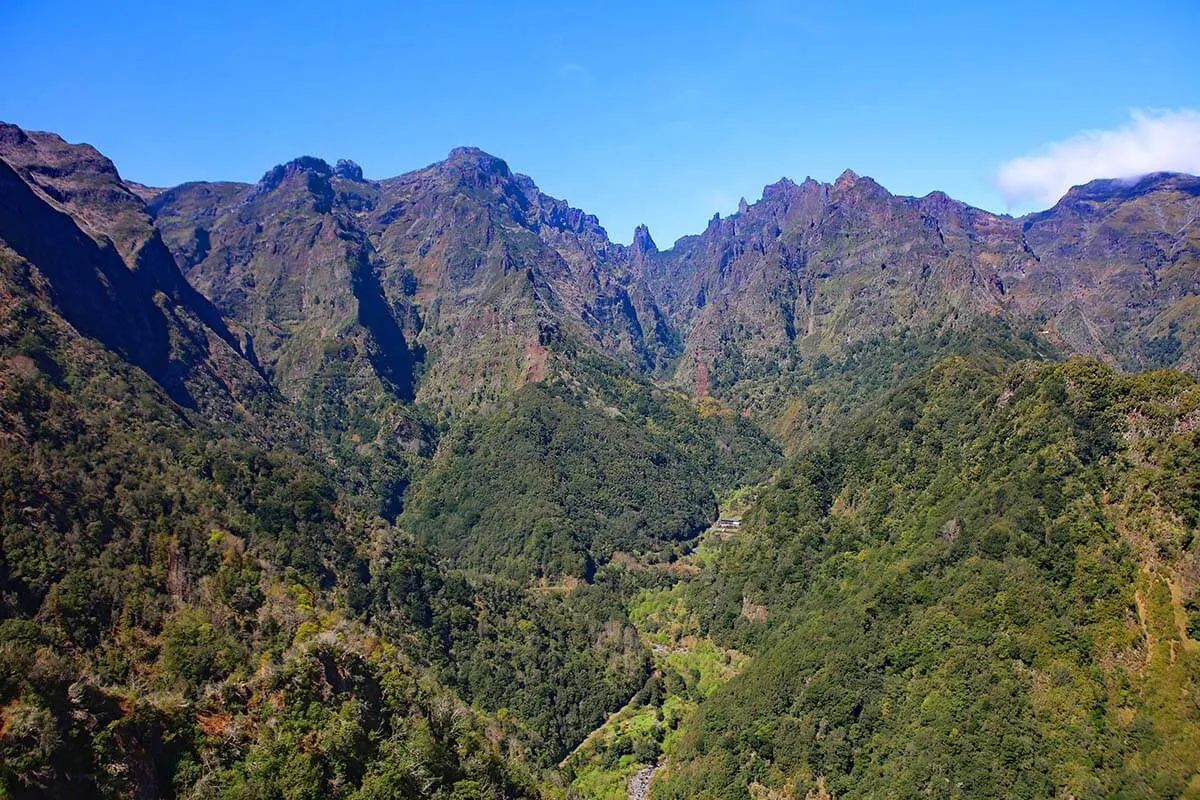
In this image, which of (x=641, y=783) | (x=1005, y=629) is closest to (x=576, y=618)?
(x=641, y=783)

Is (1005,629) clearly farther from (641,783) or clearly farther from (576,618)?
(576,618)

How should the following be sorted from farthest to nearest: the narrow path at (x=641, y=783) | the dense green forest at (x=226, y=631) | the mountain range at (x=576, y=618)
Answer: the narrow path at (x=641, y=783) → the mountain range at (x=576, y=618) → the dense green forest at (x=226, y=631)

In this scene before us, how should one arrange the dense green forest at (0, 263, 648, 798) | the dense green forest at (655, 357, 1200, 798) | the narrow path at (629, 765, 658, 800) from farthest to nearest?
the narrow path at (629, 765, 658, 800) → the dense green forest at (655, 357, 1200, 798) → the dense green forest at (0, 263, 648, 798)

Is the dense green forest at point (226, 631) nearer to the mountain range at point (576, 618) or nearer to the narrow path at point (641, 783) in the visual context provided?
the mountain range at point (576, 618)

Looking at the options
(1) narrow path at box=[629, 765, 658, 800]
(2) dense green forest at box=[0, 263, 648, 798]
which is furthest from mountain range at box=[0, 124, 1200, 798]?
(1) narrow path at box=[629, 765, 658, 800]

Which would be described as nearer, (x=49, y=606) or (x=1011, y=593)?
(x=49, y=606)

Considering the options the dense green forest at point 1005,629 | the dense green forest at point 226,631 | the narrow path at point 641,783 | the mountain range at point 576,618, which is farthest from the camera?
the narrow path at point 641,783

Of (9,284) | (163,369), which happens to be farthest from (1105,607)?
(163,369)

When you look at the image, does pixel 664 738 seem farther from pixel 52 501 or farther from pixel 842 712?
pixel 52 501

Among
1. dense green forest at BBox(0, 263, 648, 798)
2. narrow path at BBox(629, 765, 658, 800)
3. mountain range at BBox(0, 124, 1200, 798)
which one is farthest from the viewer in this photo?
narrow path at BBox(629, 765, 658, 800)

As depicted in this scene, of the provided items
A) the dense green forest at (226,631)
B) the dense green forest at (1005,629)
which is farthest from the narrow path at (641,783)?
the dense green forest at (226,631)

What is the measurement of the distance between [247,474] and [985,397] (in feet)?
412

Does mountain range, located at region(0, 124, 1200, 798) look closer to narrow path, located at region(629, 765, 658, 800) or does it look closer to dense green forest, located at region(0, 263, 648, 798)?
dense green forest, located at region(0, 263, 648, 798)

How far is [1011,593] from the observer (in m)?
Result: 92.9
